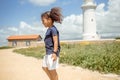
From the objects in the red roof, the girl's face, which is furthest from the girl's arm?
the red roof

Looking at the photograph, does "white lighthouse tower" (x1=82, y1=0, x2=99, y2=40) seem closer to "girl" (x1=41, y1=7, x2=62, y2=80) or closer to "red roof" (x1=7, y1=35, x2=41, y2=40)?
"red roof" (x1=7, y1=35, x2=41, y2=40)

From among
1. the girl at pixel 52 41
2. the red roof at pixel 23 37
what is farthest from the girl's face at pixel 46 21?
the red roof at pixel 23 37

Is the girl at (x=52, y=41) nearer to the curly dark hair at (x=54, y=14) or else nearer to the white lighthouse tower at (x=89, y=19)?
the curly dark hair at (x=54, y=14)

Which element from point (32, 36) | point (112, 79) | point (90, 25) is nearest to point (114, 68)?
point (112, 79)

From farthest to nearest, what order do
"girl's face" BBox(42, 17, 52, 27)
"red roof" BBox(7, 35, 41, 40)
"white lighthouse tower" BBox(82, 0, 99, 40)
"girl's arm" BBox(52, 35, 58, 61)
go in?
1. "red roof" BBox(7, 35, 41, 40)
2. "white lighthouse tower" BBox(82, 0, 99, 40)
3. "girl's face" BBox(42, 17, 52, 27)
4. "girl's arm" BBox(52, 35, 58, 61)

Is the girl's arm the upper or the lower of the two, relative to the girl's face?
lower

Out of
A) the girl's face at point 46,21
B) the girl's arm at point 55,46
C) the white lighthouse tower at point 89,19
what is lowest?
the girl's arm at point 55,46

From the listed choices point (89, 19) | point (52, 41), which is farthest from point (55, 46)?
point (89, 19)

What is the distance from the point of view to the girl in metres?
5.12

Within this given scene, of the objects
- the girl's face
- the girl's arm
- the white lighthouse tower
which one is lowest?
the girl's arm

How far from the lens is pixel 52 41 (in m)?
5.23

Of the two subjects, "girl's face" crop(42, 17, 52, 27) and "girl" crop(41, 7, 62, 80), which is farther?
"girl's face" crop(42, 17, 52, 27)

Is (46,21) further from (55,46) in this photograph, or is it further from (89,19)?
(89,19)

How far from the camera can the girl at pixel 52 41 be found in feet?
16.8
